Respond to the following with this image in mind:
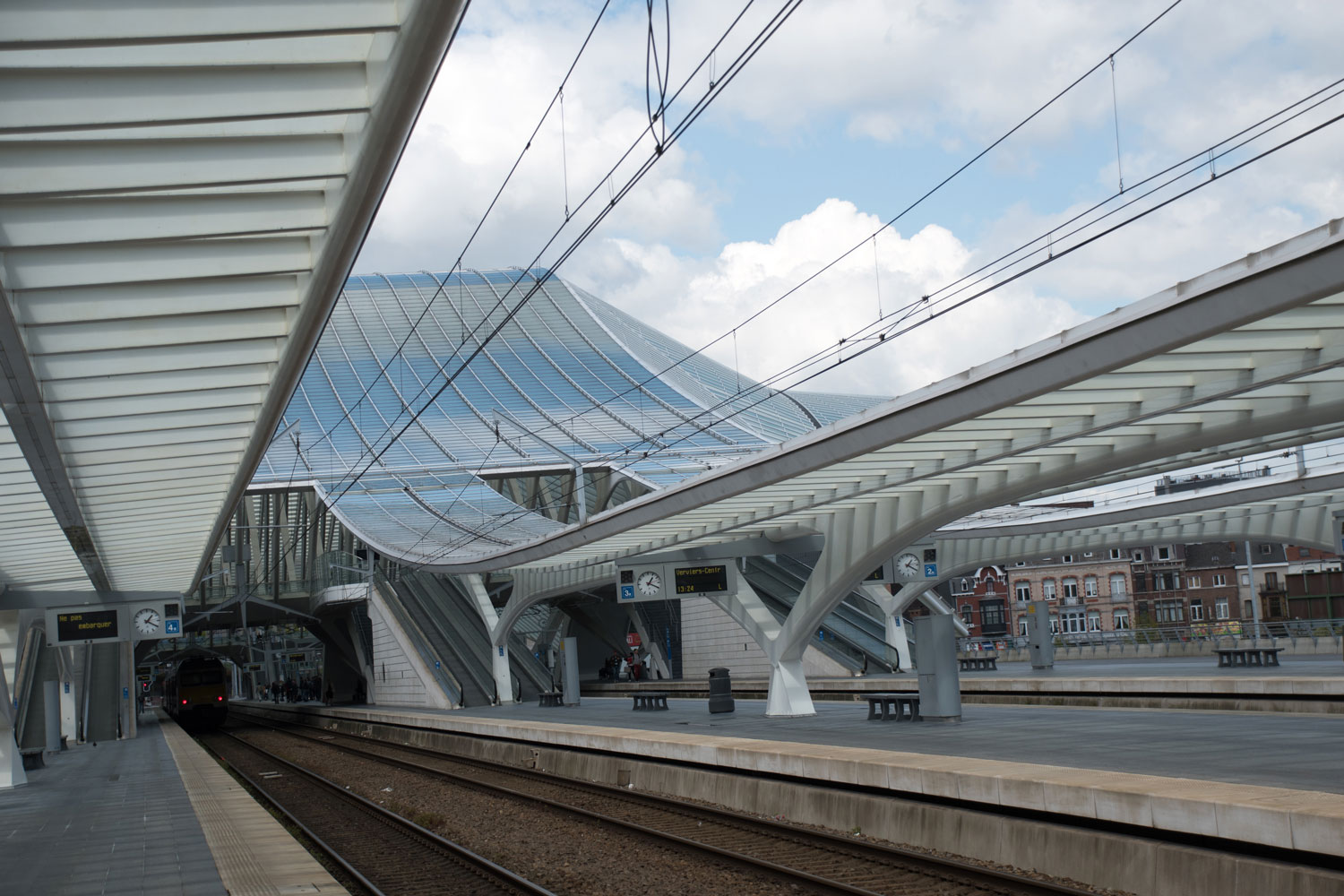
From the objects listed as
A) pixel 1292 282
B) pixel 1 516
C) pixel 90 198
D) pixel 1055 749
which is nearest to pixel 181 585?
pixel 1 516

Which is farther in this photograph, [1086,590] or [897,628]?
[1086,590]

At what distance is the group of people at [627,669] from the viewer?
52469mm

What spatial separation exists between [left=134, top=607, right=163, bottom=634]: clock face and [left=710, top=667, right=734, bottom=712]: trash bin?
540 inches

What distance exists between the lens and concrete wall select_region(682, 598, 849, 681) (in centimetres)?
4075

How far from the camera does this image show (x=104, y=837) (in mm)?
14438

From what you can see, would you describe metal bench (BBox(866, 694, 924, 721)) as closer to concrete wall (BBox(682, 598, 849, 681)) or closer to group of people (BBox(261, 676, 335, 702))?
concrete wall (BBox(682, 598, 849, 681))

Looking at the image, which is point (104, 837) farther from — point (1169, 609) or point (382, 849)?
point (1169, 609)

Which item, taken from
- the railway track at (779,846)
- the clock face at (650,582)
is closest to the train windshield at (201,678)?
the clock face at (650,582)

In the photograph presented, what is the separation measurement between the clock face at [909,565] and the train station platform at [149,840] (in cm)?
1418

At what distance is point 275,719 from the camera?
5906cm

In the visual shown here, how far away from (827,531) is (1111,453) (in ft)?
26.3

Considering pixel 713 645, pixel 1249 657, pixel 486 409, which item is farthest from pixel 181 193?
pixel 486 409

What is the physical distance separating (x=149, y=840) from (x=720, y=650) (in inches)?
1229

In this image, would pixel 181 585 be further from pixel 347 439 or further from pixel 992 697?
pixel 347 439
